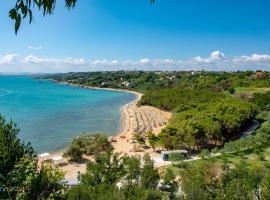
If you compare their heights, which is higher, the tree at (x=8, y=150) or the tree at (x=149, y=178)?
the tree at (x=8, y=150)

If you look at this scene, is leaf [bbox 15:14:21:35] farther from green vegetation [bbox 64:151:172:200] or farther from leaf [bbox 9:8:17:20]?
green vegetation [bbox 64:151:172:200]

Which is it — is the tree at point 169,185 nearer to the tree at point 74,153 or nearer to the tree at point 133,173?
the tree at point 133,173

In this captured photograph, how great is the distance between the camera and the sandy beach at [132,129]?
35.9m

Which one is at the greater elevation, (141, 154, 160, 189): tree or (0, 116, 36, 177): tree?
(0, 116, 36, 177): tree

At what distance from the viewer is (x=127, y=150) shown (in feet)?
141

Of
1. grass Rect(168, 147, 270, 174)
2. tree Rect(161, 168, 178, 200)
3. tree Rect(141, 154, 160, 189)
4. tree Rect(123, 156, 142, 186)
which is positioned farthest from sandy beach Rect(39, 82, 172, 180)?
grass Rect(168, 147, 270, 174)

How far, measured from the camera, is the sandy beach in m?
35.9

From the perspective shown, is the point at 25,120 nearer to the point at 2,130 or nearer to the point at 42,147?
the point at 42,147

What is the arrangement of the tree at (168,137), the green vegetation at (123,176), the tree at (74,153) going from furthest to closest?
the tree at (168,137), the tree at (74,153), the green vegetation at (123,176)

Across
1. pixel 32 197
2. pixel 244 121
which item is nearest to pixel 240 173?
pixel 32 197

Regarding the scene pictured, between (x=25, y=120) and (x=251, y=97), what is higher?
(x=251, y=97)

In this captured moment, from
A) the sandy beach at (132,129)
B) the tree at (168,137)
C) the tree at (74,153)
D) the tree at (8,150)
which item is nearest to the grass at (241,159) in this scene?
the sandy beach at (132,129)

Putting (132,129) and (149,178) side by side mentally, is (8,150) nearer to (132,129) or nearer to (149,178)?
(149,178)

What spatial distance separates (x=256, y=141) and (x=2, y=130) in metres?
31.9
